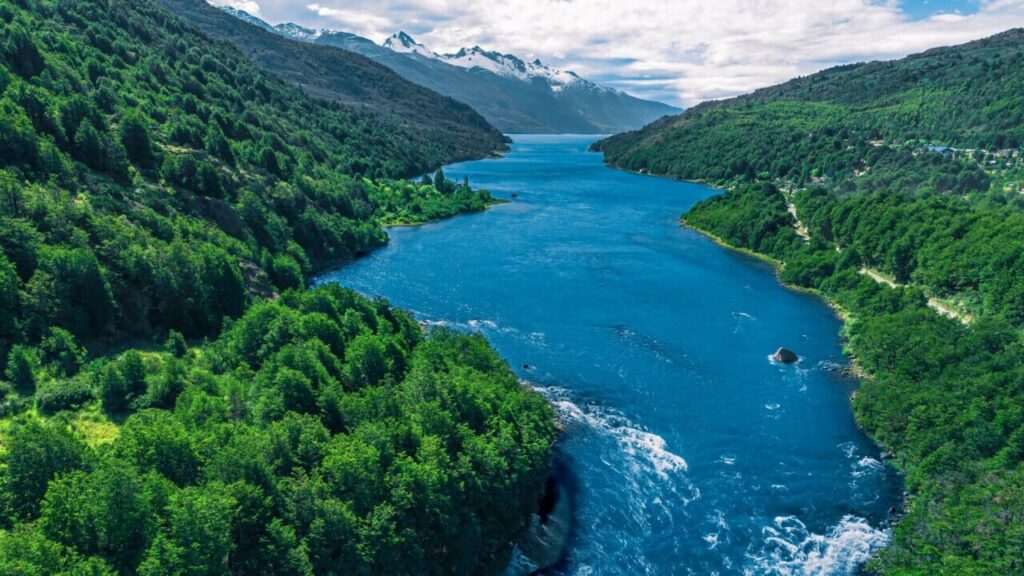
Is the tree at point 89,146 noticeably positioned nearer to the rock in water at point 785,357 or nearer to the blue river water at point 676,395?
the blue river water at point 676,395

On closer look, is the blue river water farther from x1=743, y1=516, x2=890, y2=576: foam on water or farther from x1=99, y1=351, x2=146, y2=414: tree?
x1=99, y1=351, x2=146, y2=414: tree

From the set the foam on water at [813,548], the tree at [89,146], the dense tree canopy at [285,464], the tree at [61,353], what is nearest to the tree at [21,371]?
the tree at [61,353]

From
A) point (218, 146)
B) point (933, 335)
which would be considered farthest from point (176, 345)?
point (933, 335)

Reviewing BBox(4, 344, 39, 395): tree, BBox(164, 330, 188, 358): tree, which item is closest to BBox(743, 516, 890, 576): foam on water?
BBox(164, 330, 188, 358): tree

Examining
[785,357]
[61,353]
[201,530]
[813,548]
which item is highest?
[61,353]

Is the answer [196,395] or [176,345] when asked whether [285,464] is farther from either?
[176,345]
